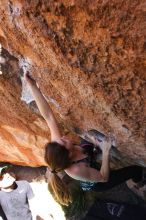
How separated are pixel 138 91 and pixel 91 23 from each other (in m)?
0.40

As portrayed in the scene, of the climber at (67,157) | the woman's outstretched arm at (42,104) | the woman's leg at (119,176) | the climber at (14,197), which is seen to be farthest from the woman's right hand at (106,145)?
the climber at (14,197)

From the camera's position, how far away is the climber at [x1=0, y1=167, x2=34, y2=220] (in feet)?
12.2

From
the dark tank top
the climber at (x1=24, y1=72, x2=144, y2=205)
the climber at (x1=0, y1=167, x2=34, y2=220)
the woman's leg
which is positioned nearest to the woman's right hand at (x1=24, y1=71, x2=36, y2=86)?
the climber at (x1=24, y1=72, x2=144, y2=205)

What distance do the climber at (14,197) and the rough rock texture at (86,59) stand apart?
1240 mm

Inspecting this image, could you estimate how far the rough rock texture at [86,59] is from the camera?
1611 millimetres

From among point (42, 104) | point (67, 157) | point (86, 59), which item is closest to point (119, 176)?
point (67, 157)

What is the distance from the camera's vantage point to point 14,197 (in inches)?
147

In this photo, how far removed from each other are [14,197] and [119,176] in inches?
53.5

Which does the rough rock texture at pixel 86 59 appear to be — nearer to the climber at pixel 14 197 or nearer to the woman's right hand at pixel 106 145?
the woman's right hand at pixel 106 145

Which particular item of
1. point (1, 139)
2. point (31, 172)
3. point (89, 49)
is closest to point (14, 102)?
point (1, 139)

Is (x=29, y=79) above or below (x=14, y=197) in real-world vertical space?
above

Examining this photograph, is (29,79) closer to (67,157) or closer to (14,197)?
(67,157)

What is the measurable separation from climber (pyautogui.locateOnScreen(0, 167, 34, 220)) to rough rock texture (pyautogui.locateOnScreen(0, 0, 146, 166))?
4.07 feet

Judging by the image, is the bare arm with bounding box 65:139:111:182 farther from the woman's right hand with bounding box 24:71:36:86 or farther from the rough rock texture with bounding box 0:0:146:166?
the woman's right hand with bounding box 24:71:36:86
